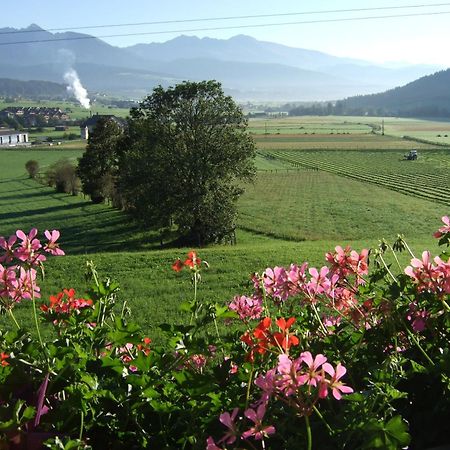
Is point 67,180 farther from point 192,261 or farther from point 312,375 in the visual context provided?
point 312,375

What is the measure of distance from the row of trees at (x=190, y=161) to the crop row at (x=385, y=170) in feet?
55.1

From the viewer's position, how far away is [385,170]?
5006 centimetres

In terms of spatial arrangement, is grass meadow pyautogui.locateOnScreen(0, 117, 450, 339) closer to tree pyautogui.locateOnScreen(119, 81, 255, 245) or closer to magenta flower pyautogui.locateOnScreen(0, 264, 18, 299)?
magenta flower pyautogui.locateOnScreen(0, 264, 18, 299)

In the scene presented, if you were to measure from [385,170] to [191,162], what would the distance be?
3312cm

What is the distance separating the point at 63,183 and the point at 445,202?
28.3 m

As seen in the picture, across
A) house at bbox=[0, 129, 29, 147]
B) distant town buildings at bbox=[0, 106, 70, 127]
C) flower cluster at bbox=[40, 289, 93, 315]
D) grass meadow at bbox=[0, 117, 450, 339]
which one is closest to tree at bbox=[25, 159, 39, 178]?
grass meadow at bbox=[0, 117, 450, 339]

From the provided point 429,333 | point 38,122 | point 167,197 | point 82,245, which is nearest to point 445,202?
point 167,197

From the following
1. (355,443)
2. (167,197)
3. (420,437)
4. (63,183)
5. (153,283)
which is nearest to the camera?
(355,443)

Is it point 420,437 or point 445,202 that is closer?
point 420,437

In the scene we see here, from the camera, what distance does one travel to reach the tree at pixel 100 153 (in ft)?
106

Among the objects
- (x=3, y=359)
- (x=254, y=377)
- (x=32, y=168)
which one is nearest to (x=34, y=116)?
(x=32, y=168)

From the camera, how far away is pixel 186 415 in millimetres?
1261

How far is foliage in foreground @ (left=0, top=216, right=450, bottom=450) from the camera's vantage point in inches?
40.8

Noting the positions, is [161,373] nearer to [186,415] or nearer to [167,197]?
[186,415]
